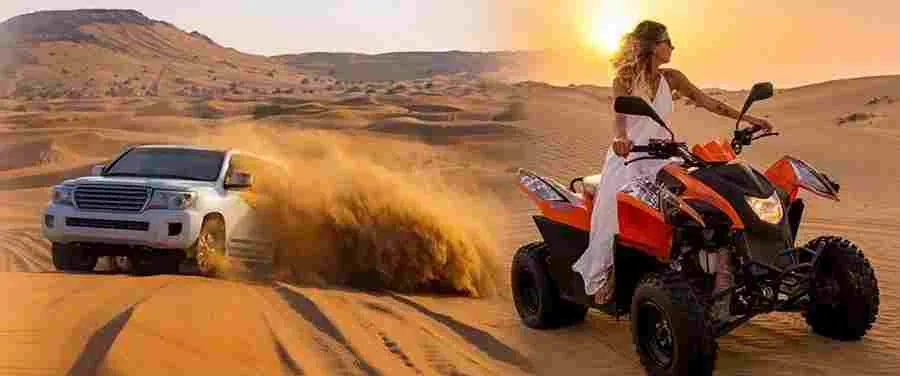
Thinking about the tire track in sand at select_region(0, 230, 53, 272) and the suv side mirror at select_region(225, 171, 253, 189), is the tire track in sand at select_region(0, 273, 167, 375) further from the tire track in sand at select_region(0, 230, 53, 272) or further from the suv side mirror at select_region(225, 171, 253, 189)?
the tire track in sand at select_region(0, 230, 53, 272)

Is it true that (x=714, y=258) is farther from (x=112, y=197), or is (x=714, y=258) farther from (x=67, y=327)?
(x=112, y=197)

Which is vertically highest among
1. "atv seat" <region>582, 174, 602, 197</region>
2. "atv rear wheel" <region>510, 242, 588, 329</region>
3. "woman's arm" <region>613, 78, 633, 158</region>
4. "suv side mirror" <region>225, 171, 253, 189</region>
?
"woman's arm" <region>613, 78, 633, 158</region>

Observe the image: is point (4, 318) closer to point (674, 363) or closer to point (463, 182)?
point (674, 363)

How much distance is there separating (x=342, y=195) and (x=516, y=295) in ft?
9.27

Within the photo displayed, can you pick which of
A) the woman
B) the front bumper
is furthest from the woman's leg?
the front bumper

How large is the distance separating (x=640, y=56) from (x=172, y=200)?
528 cm

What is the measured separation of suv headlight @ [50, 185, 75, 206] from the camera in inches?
419

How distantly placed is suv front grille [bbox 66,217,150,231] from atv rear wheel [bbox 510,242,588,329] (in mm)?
3810

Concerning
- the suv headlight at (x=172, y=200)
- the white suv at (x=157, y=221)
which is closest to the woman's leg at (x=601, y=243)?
the white suv at (x=157, y=221)

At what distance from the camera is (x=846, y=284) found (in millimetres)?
6680

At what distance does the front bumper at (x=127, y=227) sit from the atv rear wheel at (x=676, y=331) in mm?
5208

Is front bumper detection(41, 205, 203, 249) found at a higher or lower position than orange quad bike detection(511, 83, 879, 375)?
lower

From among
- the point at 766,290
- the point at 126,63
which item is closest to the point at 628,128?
the point at 766,290

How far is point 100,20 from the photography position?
103 metres
